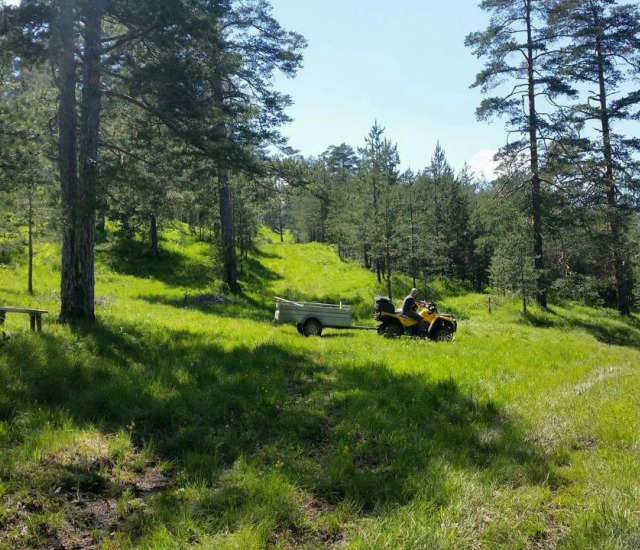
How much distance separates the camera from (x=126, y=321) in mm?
10914

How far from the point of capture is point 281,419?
6.05 meters

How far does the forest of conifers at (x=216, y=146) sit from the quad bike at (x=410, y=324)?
385 cm

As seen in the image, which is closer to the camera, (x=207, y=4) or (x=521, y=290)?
(x=207, y=4)

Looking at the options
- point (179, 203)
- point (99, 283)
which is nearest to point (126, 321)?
point (179, 203)

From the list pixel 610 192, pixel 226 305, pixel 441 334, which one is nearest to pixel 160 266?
pixel 226 305

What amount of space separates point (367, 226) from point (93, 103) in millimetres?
21345

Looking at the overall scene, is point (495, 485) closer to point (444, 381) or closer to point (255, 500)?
point (255, 500)

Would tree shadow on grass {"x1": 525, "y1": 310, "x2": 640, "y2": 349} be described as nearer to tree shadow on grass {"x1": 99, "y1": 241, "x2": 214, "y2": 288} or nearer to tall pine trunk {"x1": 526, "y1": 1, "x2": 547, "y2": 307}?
tall pine trunk {"x1": 526, "y1": 1, "x2": 547, "y2": 307}

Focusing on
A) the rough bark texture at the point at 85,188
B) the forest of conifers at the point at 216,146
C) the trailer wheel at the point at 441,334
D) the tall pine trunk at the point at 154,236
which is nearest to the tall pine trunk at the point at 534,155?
the forest of conifers at the point at 216,146

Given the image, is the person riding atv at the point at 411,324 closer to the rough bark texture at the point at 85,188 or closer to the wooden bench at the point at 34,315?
the rough bark texture at the point at 85,188

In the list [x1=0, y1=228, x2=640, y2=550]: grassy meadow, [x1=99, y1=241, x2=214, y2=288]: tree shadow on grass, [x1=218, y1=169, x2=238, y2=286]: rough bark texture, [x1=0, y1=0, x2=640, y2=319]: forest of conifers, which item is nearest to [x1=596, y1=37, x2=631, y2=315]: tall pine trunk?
[x1=0, y1=0, x2=640, y2=319]: forest of conifers

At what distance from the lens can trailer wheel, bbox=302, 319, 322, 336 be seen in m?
13.6

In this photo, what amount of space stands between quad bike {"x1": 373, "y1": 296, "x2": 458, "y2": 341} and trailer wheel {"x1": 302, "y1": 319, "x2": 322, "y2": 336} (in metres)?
1.86

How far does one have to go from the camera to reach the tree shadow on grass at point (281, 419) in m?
4.55
